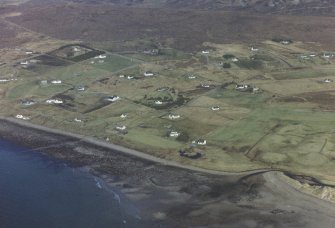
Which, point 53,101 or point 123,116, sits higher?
point 123,116

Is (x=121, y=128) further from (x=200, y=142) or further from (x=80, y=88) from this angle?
(x=80, y=88)

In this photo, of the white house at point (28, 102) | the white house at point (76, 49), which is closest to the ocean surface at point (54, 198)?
the white house at point (28, 102)

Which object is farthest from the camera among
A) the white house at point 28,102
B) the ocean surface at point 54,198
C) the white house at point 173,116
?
the white house at point 28,102

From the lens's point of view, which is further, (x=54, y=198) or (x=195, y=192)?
(x=195, y=192)

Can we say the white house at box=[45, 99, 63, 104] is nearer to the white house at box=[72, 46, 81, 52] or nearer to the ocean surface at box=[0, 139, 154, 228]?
the ocean surface at box=[0, 139, 154, 228]

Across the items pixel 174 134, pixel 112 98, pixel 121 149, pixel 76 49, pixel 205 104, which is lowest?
pixel 76 49

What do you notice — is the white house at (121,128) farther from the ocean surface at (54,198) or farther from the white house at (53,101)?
the white house at (53,101)


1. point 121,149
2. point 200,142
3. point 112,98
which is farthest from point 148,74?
point 200,142
